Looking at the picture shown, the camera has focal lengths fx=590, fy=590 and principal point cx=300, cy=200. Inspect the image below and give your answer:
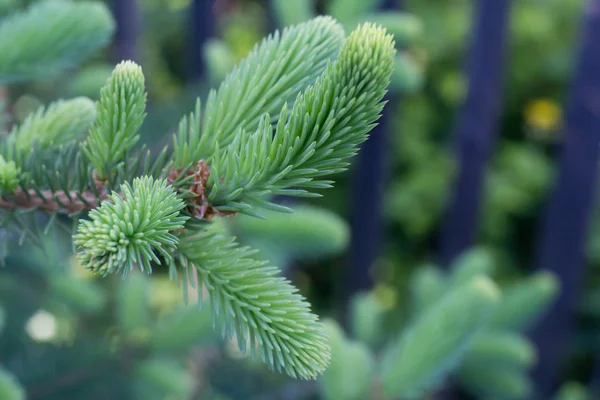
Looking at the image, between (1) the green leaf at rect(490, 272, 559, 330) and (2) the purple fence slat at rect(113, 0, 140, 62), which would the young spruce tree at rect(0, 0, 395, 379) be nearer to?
(1) the green leaf at rect(490, 272, 559, 330)

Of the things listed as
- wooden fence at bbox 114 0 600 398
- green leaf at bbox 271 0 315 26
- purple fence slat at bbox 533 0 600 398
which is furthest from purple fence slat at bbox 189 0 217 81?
purple fence slat at bbox 533 0 600 398

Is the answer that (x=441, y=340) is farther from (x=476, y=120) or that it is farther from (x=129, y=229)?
(x=476, y=120)

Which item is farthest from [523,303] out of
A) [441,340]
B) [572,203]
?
[572,203]

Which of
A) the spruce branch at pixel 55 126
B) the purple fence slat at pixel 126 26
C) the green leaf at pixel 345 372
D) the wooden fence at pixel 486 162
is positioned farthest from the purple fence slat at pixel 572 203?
the spruce branch at pixel 55 126

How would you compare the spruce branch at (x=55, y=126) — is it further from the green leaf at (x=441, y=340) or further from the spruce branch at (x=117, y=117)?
the green leaf at (x=441, y=340)

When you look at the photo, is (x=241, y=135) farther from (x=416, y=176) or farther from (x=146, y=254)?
(x=416, y=176)

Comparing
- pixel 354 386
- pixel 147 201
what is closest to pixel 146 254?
pixel 147 201

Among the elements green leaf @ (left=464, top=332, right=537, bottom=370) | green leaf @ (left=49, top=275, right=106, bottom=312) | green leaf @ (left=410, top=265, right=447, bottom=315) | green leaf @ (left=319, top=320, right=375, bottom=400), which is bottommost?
green leaf @ (left=49, top=275, right=106, bottom=312)
